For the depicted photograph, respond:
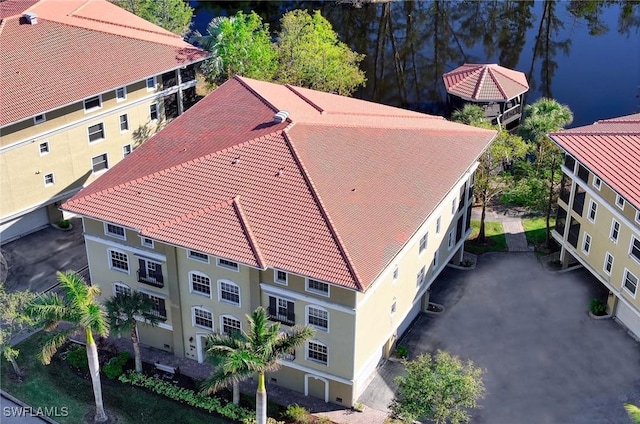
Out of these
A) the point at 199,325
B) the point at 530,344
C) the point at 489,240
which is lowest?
the point at 530,344

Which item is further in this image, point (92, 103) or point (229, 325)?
point (92, 103)

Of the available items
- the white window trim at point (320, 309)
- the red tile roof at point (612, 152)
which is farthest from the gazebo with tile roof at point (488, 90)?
the white window trim at point (320, 309)

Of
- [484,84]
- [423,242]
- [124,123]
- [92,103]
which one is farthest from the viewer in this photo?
[484,84]

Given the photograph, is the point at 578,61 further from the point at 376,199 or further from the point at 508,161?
the point at 376,199

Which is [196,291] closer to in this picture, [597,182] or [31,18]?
[597,182]

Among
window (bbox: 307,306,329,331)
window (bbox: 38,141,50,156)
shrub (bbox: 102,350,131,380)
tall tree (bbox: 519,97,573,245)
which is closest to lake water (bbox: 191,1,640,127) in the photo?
tall tree (bbox: 519,97,573,245)

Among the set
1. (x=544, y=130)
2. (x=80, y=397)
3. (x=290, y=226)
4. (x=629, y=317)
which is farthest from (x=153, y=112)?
(x=629, y=317)

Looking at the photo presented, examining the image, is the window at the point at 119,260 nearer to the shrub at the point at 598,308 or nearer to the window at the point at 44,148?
the window at the point at 44,148
